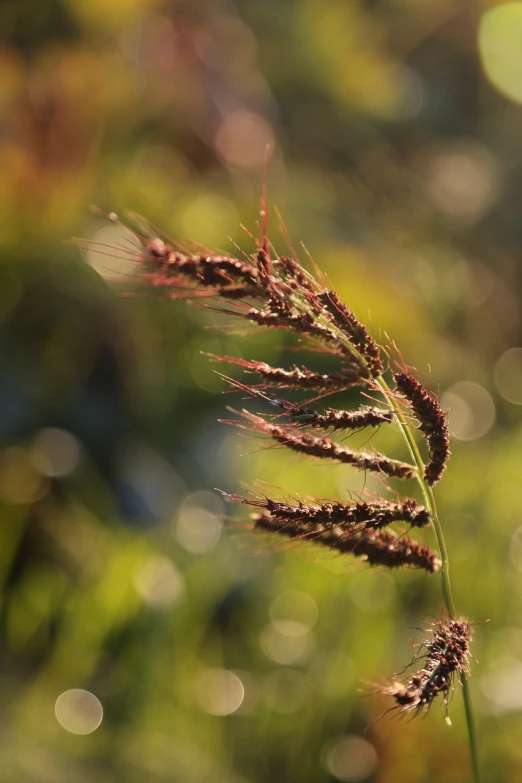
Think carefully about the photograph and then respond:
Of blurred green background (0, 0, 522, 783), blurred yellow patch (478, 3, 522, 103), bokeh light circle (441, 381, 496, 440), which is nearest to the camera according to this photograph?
blurred green background (0, 0, 522, 783)

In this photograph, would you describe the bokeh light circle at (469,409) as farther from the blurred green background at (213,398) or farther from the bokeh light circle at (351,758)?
the bokeh light circle at (351,758)

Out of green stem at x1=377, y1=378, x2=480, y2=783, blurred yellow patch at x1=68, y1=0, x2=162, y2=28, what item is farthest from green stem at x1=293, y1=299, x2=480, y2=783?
blurred yellow patch at x1=68, y1=0, x2=162, y2=28

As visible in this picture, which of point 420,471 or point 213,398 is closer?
point 420,471

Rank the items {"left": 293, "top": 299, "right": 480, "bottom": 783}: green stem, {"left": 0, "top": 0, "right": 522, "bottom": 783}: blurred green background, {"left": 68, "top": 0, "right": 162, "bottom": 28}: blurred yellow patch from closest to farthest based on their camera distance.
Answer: {"left": 293, "top": 299, "right": 480, "bottom": 783}: green stem < {"left": 0, "top": 0, "right": 522, "bottom": 783}: blurred green background < {"left": 68, "top": 0, "right": 162, "bottom": 28}: blurred yellow patch

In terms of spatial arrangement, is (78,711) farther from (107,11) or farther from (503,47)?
Result: (503,47)

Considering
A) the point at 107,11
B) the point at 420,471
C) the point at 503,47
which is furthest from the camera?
the point at 503,47

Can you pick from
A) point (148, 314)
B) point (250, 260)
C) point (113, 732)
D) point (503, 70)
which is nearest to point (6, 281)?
point (148, 314)

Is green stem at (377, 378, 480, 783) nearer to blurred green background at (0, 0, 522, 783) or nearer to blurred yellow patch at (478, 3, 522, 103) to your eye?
blurred green background at (0, 0, 522, 783)

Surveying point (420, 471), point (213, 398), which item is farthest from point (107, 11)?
point (420, 471)

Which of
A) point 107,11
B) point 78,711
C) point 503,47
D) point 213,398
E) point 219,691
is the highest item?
point 503,47

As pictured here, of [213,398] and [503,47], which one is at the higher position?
[503,47]
